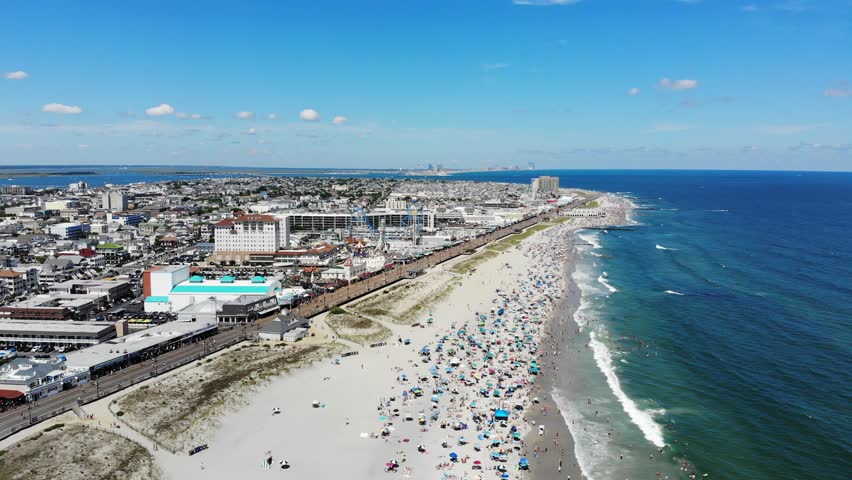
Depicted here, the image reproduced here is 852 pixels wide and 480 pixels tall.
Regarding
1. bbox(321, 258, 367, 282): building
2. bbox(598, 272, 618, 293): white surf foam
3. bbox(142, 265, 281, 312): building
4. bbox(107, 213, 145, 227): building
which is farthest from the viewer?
bbox(107, 213, 145, 227): building

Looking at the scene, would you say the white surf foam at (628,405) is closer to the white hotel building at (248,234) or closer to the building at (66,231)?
the white hotel building at (248,234)

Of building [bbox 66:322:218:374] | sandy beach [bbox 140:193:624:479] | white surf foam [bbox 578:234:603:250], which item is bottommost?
sandy beach [bbox 140:193:624:479]

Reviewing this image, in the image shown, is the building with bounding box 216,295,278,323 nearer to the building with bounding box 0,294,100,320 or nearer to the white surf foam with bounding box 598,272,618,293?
the building with bounding box 0,294,100,320

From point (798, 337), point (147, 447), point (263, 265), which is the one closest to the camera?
point (147, 447)

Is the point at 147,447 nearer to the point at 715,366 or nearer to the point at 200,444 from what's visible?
the point at 200,444

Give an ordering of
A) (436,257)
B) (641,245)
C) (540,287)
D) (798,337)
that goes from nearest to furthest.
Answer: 1. (798,337)
2. (540,287)
3. (436,257)
4. (641,245)

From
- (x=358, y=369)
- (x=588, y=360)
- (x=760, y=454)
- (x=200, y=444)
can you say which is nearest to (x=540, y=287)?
(x=588, y=360)

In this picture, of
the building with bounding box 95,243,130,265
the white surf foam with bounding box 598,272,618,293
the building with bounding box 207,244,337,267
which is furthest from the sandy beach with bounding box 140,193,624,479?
the building with bounding box 95,243,130,265
